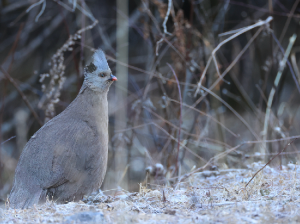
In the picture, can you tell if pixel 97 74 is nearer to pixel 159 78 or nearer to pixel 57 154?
pixel 57 154

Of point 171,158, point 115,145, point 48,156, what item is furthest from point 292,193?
point 115,145

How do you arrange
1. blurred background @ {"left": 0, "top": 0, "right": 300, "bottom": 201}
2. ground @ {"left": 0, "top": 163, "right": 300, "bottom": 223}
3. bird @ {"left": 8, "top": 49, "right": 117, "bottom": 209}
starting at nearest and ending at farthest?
ground @ {"left": 0, "top": 163, "right": 300, "bottom": 223}, bird @ {"left": 8, "top": 49, "right": 117, "bottom": 209}, blurred background @ {"left": 0, "top": 0, "right": 300, "bottom": 201}

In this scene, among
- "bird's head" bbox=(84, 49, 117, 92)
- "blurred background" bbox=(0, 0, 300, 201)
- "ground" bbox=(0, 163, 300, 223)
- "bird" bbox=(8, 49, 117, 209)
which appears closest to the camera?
"ground" bbox=(0, 163, 300, 223)

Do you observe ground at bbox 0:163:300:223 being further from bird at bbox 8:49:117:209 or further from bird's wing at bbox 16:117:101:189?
bird's wing at bbox 16:117:101:189

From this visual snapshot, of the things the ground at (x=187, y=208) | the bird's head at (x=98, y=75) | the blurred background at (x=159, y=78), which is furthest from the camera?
the blurred background at (x=159, y=78)

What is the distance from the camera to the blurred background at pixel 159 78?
4.75 meters

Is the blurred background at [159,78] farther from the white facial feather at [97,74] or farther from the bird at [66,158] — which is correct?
the bird at [66,158]

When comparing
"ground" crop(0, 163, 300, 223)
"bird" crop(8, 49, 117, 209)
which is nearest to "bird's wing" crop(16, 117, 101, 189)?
"bird" crop(8, 49, 117, 209)

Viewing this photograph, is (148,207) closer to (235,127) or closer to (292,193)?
(292,193)

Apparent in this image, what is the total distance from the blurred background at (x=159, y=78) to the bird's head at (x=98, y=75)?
872 mm

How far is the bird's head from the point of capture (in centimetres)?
356

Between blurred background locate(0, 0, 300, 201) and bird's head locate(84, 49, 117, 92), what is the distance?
0.87 meters

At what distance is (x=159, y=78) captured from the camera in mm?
4957

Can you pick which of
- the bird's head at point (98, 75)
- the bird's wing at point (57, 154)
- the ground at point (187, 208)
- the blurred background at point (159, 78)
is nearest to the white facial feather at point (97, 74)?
the bird's head at point (98, 75)
